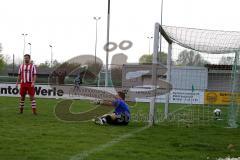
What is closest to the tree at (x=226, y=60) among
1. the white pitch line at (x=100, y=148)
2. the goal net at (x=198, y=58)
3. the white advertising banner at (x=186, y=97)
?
the goal net at (x=198, y=58)

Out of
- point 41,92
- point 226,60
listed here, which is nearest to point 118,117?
point 226,60

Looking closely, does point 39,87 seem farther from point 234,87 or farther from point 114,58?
point 234,87

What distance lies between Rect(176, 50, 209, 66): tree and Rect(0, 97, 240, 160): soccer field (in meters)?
3.86

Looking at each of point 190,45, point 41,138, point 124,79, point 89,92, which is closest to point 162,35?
point 190,45

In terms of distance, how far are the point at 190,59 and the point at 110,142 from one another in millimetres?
8437

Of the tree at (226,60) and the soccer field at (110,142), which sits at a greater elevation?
the tree at (226,60)

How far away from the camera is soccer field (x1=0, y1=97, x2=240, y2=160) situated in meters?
8.23

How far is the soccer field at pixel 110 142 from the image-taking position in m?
8.23

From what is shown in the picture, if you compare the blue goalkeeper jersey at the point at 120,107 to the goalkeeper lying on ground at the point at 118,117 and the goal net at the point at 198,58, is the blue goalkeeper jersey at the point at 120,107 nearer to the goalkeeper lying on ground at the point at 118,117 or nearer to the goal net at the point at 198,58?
the goalkeeper lying on ground at the point at 118,117

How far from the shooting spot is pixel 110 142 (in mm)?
10070

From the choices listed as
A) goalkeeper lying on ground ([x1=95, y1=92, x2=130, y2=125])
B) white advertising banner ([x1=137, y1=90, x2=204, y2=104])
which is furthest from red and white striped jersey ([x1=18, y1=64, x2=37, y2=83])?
white advertising banner ([x1=137, y1=90, x2=204, y2=104])

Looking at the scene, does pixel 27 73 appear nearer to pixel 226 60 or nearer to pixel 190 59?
pixel 190 59

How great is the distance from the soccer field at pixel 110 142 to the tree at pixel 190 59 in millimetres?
3862

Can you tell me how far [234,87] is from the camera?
1572 cm
